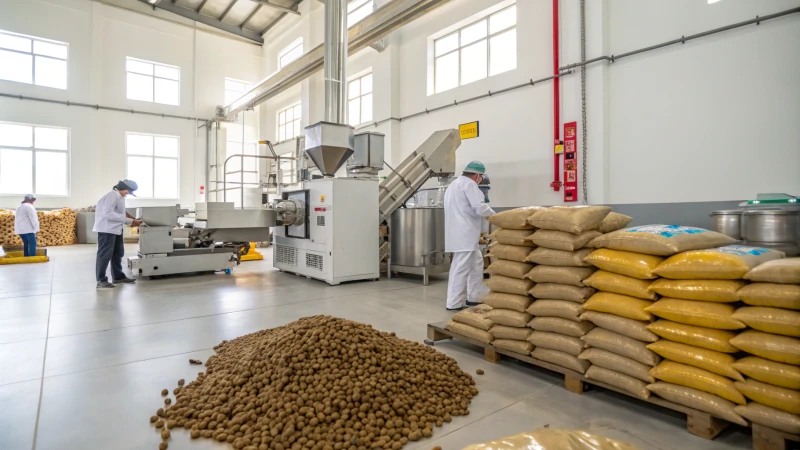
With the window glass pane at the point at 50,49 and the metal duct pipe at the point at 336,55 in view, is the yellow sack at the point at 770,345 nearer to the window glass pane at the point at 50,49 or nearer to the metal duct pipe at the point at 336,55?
the metal duct pipe at the point at 336,55

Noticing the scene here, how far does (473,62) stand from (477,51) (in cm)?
19

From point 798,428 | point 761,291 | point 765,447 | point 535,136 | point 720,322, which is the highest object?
point 535,136

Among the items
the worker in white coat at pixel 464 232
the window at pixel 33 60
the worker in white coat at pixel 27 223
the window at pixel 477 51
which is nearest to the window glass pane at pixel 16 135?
the window at pixel 33 60

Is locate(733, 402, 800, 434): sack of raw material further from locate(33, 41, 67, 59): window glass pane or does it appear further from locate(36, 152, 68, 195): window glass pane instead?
locate(33, 41, 67, 59): window glass pane

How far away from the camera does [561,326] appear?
226cm

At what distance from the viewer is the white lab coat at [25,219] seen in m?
7.35

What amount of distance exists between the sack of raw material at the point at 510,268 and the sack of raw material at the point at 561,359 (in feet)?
1.48

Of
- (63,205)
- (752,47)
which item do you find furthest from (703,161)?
(63,205)

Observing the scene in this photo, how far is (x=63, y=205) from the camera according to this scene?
426 inches

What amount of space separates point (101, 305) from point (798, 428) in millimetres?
5136

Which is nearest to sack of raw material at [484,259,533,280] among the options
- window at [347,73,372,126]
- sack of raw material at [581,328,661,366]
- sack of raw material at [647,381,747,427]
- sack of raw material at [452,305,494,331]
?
sack of raw material at [452,305,494,331]

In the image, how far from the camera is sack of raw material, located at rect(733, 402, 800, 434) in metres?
1.49

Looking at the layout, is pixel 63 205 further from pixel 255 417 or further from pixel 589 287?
pixel 589 287

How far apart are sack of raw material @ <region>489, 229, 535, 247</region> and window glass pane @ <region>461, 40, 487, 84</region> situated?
5.32 meters
